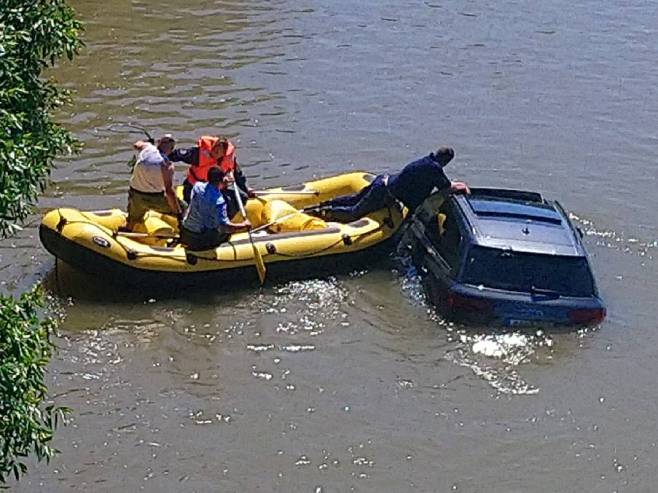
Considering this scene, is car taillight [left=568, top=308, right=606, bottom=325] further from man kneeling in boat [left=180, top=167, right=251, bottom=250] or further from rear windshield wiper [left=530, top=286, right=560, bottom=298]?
man kneeling in boat [left=180, top=167, right=251, bottom=250]

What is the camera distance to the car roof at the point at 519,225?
12.6 m

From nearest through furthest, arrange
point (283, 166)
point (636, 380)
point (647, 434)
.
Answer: point (647, 434) → point (636, 380) → point (283, 166)

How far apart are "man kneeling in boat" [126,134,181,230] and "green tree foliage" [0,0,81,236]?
5246 mm

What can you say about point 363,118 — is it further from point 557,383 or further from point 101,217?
point 557,383

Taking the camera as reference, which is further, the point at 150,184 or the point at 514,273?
the point at 150,184

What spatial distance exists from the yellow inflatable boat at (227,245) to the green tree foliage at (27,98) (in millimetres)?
4878

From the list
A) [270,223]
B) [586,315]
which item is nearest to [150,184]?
[270,223]

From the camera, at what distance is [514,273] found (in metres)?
12.5

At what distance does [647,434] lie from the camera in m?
11.4

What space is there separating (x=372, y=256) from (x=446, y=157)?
1515 mm

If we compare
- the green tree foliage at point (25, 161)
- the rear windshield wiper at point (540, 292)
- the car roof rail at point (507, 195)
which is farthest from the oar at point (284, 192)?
the green tree foliage at point (25, 161)

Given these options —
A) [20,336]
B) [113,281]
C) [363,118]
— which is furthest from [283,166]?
[20,336]

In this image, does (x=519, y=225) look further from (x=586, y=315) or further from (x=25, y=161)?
(x=25, y=161)

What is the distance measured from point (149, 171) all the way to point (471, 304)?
13.2 ft
